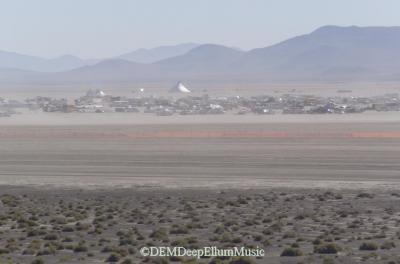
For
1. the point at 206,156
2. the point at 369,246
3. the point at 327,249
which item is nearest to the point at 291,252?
the point at 327,249

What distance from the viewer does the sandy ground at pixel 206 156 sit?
146ft

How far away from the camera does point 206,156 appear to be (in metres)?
56.8

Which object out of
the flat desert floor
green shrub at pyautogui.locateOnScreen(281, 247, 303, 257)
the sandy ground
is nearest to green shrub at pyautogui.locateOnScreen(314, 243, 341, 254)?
the flat desert floor

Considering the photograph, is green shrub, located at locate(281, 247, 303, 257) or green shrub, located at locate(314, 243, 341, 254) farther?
green shrub, located at locate(314, 243, 341, 254)

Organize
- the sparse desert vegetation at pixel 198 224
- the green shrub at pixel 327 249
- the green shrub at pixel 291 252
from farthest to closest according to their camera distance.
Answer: the sparse desert vegetation at pixel 198 224 < the green shrub at pixel 327 249 < the green shrub at pixel 291 252

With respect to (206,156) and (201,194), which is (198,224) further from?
(206,156)

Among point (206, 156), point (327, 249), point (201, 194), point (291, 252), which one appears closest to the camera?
point (291, 252)

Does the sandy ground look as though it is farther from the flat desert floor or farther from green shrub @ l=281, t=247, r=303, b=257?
green shrub @ l=281, t=247, r=303, b=257

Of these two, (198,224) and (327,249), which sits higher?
(327,249)

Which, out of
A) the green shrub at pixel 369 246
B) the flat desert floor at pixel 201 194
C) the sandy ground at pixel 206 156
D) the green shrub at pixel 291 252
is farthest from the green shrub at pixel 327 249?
the sandy ground at pixel 206 156

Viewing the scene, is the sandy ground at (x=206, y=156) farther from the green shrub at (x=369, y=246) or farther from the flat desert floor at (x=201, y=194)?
the green shrub at (x=369, y=246)

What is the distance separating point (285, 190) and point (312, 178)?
5606 mm

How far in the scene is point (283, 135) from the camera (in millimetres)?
72938

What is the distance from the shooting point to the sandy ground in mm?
44356
